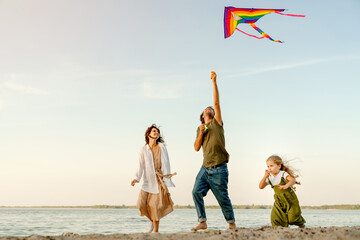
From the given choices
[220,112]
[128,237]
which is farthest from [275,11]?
[128,237]

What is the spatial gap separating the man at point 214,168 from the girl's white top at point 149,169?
1.35m

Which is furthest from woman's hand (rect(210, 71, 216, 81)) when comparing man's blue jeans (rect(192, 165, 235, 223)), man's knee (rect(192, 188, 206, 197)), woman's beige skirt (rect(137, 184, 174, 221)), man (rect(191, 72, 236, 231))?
woman's beige skirt (rect(137, 184, 174, 221))

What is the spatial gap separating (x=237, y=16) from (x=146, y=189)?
4.20m

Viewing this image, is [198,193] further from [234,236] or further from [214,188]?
[234,236]

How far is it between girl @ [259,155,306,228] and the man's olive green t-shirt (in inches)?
32.0

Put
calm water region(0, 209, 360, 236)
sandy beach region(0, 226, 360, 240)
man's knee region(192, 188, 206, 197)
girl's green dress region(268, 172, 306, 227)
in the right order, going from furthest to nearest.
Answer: calm water region(0, 209, 360, 236) → man's knee region(192, 188, 206, 197) → girl's green dress region(268, 172, 306, 227) → sandy beach region(0, 226, 360, 240)

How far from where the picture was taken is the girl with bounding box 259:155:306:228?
7043 mm

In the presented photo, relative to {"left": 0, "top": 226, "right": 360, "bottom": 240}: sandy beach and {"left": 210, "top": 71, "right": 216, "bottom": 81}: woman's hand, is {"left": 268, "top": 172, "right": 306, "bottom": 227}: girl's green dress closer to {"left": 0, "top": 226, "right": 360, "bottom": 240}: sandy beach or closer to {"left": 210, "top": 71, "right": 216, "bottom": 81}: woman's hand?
{"left": 0, "top": 226, "right": 360, "bottom": 240}: sandy beach

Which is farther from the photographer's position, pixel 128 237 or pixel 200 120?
pixel 200 120

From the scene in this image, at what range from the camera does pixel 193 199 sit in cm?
755

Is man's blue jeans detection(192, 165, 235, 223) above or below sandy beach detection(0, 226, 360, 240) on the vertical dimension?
above

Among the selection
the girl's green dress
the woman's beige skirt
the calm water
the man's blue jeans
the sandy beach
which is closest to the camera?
the sandy beach

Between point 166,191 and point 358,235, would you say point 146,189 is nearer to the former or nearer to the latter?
point 166,191

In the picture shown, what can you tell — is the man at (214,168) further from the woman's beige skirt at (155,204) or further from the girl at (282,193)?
the woman's beige skirt at (155,204)
